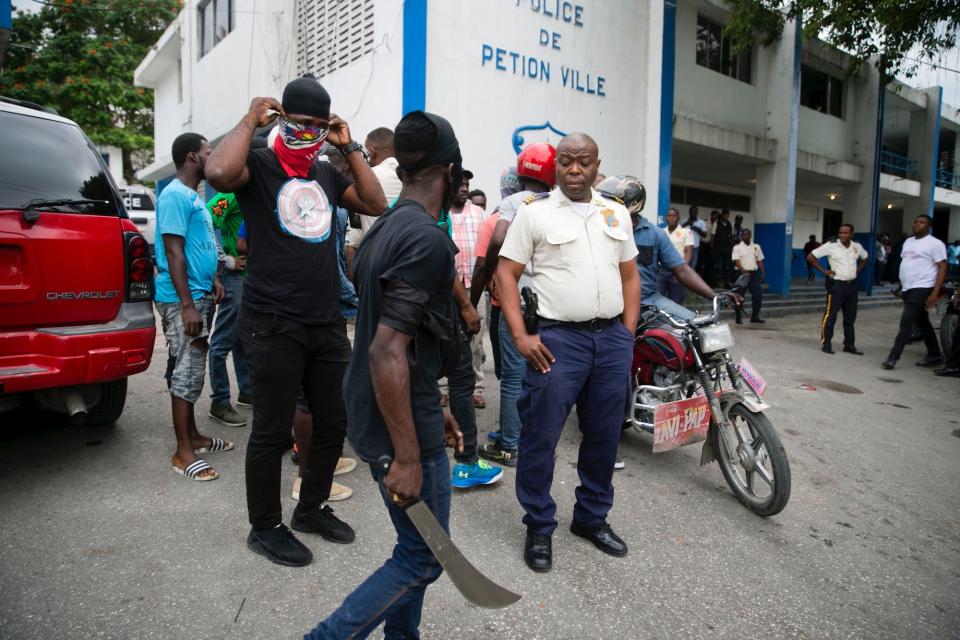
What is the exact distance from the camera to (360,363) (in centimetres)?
170

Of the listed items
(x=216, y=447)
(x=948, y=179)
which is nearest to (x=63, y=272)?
(x=216, y=447)

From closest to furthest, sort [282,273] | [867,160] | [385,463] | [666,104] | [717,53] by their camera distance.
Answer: [385,463]
[282,273]
[666,104]
[717,53]
[867,160]

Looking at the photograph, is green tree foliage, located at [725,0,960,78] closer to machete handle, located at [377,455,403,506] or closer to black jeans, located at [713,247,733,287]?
black jeans, located at [713,247,733,287]

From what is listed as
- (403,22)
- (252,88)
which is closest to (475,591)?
(403,22)

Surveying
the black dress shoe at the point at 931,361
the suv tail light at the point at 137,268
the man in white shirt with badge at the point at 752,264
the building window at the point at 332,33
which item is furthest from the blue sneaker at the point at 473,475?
the man in white shirt with badge at the point at 752,264

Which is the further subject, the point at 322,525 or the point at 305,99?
the point at 322,525

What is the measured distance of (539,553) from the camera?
8.44ft

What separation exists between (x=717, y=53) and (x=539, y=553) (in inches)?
577

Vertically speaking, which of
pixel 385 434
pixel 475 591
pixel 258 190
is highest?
pixel 258 190

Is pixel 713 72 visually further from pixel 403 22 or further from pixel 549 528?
pixel 549 528

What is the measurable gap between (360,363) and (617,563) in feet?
5.38

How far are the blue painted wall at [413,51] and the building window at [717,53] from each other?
868 cm

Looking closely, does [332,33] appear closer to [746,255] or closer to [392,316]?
[746,255]

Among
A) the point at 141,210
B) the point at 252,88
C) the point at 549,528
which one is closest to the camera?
the point at 549,528
